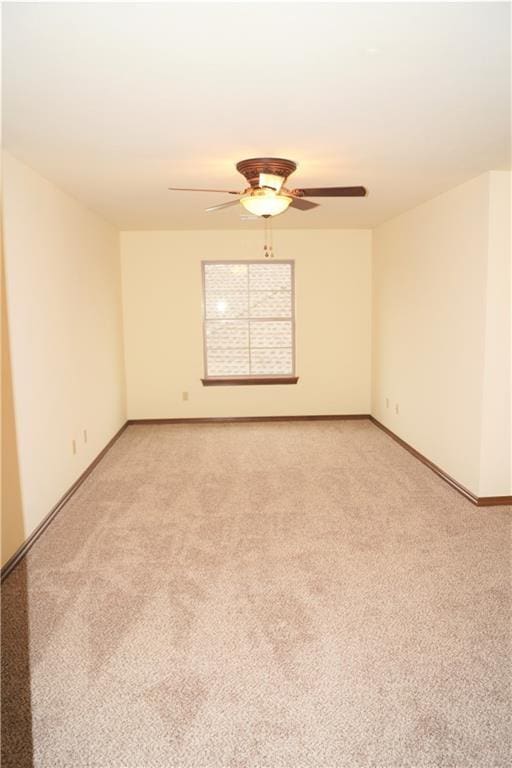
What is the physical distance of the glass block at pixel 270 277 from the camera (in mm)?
6520

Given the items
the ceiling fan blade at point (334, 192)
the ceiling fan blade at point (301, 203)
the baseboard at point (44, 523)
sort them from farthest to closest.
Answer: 1. the ceiling fan blade at point (301, 203)
2. the baseboard at point (44, 523)
3. the ceiling fan blade at point (334, 192)

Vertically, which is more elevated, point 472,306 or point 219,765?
point 472,306

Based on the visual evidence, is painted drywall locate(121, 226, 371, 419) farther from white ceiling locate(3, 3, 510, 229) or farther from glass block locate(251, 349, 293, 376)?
white ceiling locate(3, 3, 510, 229)

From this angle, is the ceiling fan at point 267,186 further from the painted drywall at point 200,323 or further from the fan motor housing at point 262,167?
the painted drywall at point 200,323

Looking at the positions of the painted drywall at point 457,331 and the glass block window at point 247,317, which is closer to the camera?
the painted drywall at point 457,331

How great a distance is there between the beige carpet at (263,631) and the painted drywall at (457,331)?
0.44 metres

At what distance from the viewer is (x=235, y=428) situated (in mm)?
6359

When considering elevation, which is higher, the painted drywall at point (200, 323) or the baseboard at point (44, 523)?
the painted drywall at point (200, 323)

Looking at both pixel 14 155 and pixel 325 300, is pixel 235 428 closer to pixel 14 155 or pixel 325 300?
pixel 325 300

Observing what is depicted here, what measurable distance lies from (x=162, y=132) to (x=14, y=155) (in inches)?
39.6

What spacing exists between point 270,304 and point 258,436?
163cm

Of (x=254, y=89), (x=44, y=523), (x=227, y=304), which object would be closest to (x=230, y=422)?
(x=227, y=304)

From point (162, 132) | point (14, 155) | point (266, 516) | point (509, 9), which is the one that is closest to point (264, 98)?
point (162, 132)

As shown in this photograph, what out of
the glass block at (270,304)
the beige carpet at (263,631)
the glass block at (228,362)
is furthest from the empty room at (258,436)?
the glass block at (270,304)
